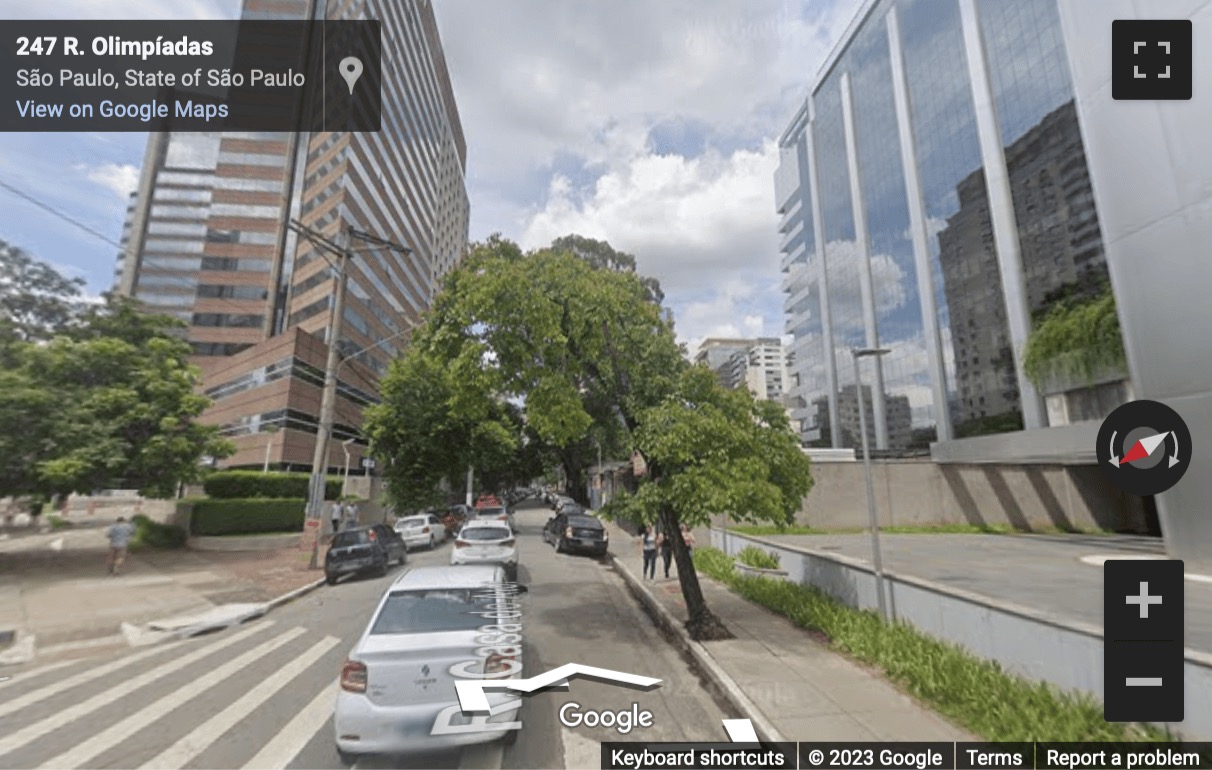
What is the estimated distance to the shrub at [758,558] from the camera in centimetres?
1310

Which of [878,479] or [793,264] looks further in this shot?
[793,264]

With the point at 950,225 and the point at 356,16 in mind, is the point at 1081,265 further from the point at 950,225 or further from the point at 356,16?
the point at 356,16

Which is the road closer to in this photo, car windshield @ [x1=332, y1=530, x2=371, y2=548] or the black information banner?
the black information banner

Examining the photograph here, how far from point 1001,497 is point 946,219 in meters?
25.8

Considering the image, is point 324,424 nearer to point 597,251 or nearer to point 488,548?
point 488,548

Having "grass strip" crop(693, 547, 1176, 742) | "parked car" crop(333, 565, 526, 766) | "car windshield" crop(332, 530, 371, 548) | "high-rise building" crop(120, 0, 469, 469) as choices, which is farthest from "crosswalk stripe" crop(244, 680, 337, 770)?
"high-rise building" crop(120, 0, 469, 469)

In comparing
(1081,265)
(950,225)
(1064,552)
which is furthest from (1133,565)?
(950,225)

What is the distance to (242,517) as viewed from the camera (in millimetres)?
21031

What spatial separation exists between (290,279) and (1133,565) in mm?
63732

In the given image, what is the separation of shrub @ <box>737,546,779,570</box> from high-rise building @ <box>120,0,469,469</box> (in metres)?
28.2

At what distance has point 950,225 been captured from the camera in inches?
1651

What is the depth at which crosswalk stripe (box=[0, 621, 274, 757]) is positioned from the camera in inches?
211

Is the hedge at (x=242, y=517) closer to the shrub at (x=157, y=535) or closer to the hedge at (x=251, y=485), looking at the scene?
the shrub at (x=157, y=535)

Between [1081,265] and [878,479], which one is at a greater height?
[1081,265]
